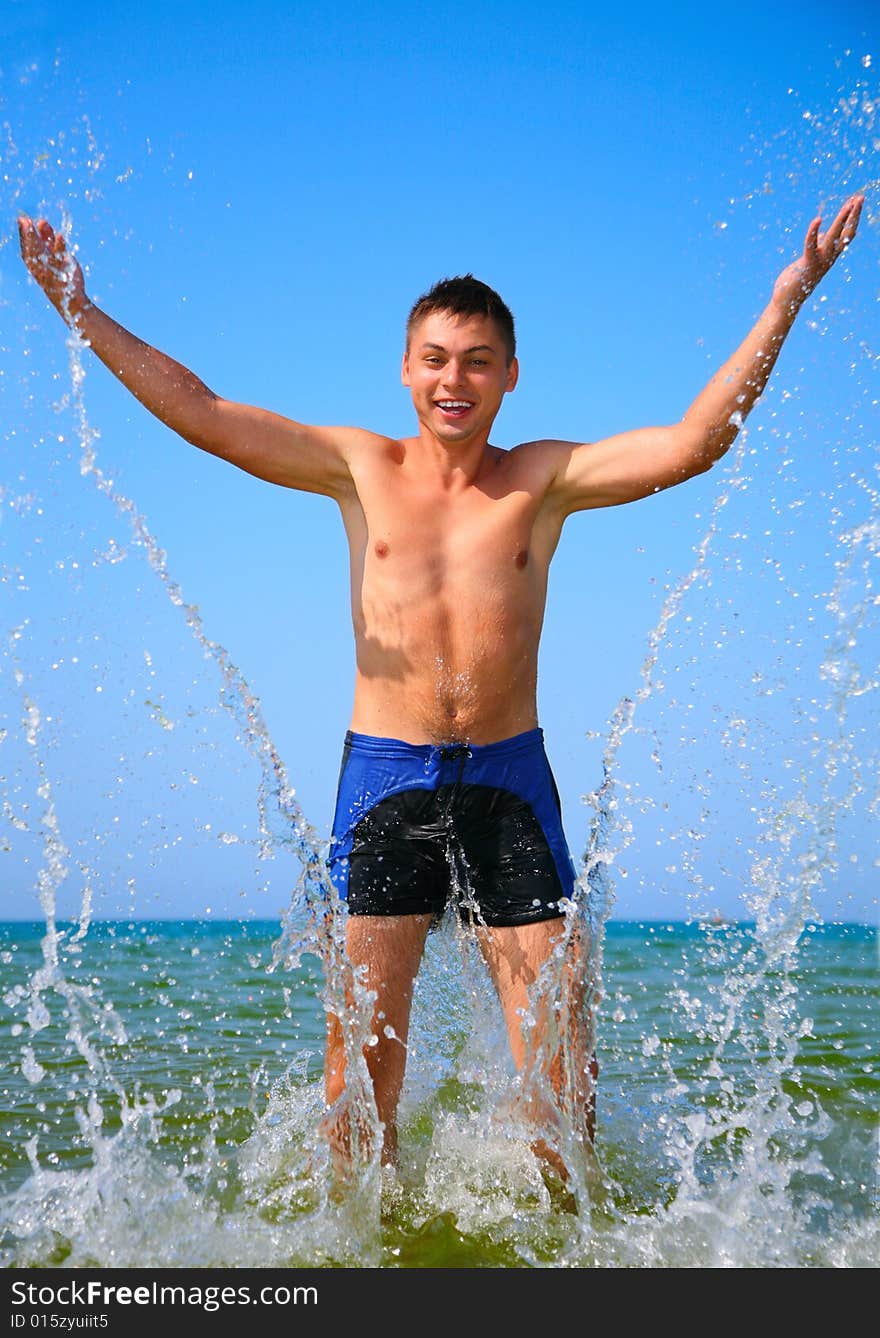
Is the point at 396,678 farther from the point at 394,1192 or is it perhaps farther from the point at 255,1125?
the point at 255,1125

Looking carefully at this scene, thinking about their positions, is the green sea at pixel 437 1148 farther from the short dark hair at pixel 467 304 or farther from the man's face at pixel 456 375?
the short dark hair at pixel 467 304

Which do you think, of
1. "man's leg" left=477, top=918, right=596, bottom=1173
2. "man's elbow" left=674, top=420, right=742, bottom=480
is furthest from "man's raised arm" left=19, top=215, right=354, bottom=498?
"man's leg" left=477, top=918, right=596, bottom=1173

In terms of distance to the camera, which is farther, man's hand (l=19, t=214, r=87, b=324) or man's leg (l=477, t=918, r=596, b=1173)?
man's hand (l=19, t=214, r=87, b=324)

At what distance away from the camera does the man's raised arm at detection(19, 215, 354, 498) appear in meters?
3.38

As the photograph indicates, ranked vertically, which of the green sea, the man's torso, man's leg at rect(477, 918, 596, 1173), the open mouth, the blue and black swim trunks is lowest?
the green sea

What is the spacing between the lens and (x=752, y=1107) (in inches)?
205

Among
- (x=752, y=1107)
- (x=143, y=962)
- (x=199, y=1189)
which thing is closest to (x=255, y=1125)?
(x=199, y=1189)

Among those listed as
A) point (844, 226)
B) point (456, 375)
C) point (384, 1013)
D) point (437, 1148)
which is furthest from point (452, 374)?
point (437, 1148)

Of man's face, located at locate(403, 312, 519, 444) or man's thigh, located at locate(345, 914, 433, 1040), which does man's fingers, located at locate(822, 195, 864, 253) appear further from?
man's thigh, located at locate(345, 914, 433, 1040)

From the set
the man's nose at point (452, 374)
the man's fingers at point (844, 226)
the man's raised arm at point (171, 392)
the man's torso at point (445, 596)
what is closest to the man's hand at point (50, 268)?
the man's raised arm at point (171, 392)

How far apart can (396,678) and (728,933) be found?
2046mm

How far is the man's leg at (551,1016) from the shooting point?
10.7 feet

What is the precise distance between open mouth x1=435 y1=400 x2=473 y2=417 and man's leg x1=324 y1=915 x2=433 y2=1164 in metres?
1.46
